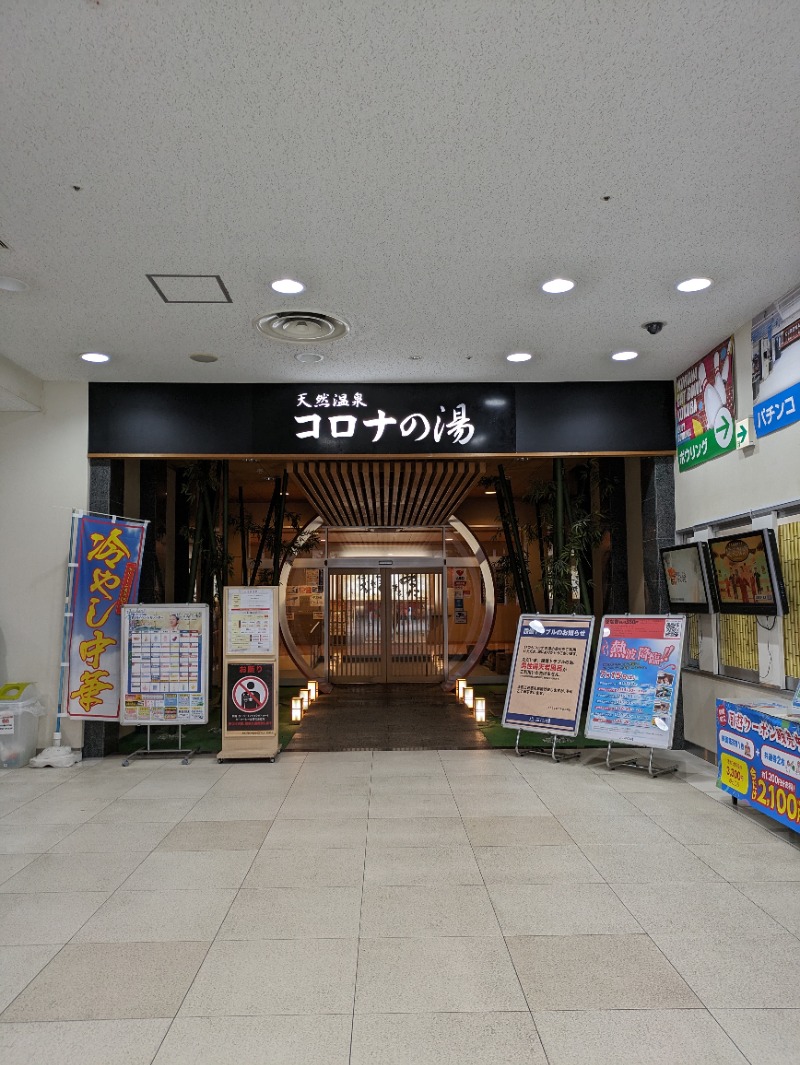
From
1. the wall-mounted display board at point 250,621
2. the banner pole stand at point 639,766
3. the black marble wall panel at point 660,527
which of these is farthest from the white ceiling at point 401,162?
the banner pole stand at point 639,766

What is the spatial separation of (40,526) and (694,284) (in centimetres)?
606

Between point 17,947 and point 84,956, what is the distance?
0.35 m

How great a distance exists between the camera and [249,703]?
7000 millimetres

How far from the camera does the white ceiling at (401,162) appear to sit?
9.15ft

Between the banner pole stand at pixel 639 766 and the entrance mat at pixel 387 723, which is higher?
the banner pole stand at pixel 639 766

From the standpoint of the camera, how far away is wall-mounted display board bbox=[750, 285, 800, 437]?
5078 mm

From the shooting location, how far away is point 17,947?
10.7ft

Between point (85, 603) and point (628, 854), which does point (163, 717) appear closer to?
point (85, 603)

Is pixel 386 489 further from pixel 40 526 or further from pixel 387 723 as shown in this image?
pixel 40 526

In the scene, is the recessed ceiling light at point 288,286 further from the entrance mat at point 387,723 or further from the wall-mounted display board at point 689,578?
the entrance mat at point 387,723

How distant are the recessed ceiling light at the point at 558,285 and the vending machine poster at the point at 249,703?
427cm

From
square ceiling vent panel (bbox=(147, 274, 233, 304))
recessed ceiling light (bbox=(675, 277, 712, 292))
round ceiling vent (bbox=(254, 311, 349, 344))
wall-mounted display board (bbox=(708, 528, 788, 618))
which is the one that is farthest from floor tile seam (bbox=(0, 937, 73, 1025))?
recessed ceiling light (bbox=(675, 277, 712, 292))

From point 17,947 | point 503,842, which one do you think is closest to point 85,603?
point 17,947

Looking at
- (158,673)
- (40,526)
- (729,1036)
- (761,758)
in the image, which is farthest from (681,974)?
(40,526)
